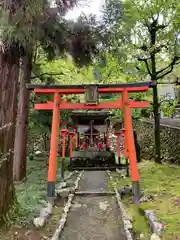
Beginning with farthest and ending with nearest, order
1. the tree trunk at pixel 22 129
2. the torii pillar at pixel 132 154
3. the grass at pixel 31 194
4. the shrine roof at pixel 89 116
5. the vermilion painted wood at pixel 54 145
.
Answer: the shrine roof at pixel 89 116
the tree trunk at pixel 22 129
the vermilion painted wood at pixel 54 145
the torii pillar at pixel 132 154
the grass at pixel 31 194

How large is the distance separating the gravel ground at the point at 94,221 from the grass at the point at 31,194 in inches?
29.7

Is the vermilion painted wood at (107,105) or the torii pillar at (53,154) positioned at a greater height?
the vermilion painted wood at (107,105)

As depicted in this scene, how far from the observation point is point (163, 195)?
6.75 meters

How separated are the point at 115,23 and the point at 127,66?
3760 mm

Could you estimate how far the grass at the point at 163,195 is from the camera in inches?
189

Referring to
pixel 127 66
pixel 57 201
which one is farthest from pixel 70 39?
pixel 57 201

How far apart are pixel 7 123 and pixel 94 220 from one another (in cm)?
254

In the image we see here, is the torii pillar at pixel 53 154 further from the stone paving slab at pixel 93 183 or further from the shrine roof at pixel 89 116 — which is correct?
the shrine roof at pixel 89 116

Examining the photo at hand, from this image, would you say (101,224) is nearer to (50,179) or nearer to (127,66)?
(50,179)

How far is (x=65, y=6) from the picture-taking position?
18.8ft

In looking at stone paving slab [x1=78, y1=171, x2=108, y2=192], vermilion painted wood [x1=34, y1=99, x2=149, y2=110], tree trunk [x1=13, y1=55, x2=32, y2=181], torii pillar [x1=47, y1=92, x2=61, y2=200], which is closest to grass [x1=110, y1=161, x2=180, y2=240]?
stone paving slab [x1=78, y1=171, x2=108, y2=192]

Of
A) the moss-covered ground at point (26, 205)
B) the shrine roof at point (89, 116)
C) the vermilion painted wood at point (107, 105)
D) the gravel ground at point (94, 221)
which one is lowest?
the gravel ground at point (94, 221)

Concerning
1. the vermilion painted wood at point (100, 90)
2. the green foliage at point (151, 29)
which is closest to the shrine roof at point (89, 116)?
the green foliage at point (151, 29)

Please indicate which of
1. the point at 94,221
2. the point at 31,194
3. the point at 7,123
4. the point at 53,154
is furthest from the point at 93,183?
the point at 7,123
